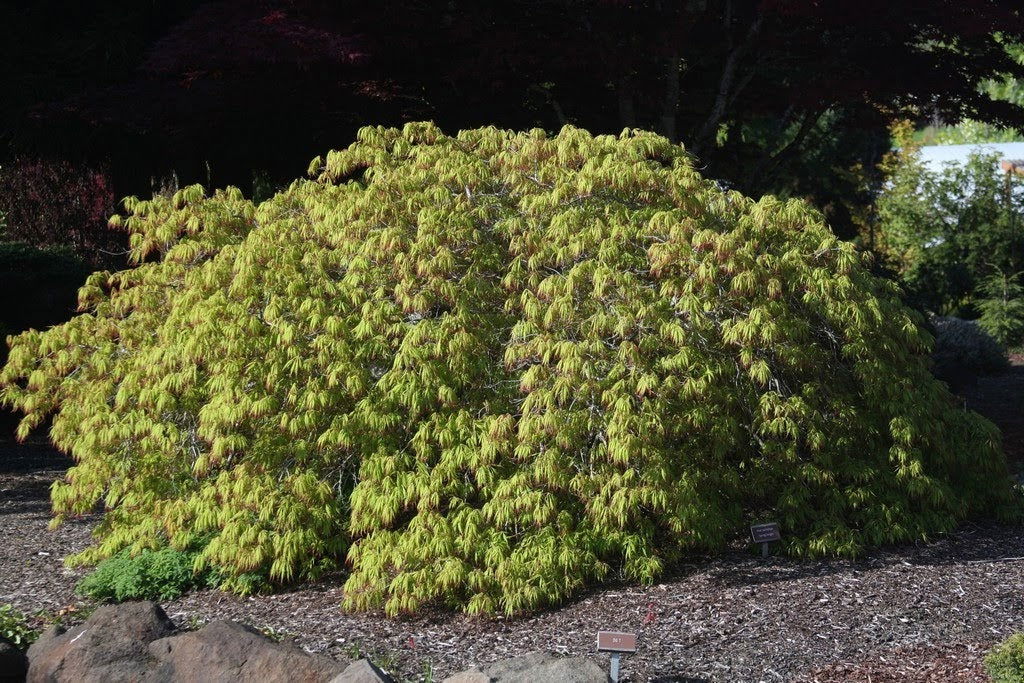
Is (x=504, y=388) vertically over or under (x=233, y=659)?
over

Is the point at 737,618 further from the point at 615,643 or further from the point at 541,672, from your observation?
the point at 541,672

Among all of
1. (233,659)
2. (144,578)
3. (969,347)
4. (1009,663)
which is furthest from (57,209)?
(969,347)

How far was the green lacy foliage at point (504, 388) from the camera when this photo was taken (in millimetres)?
6000

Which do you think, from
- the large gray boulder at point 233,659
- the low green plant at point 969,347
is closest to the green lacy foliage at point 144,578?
the large gray boulder at point 233,659

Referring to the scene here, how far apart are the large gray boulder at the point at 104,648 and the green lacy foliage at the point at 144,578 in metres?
1.06

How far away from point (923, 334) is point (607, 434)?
100 inches

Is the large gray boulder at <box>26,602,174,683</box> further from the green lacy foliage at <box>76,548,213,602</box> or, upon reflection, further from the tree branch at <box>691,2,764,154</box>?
the tree branch at <box>691,2,764,154</box>

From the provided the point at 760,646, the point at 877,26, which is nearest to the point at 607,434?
the point at 760,646

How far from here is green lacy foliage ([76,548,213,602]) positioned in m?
6.43

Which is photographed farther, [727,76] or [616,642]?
[727,76]

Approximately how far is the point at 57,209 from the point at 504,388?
331 inches

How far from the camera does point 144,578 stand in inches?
255

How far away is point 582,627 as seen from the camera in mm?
5664

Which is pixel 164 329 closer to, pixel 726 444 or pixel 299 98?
pixel 726 444
